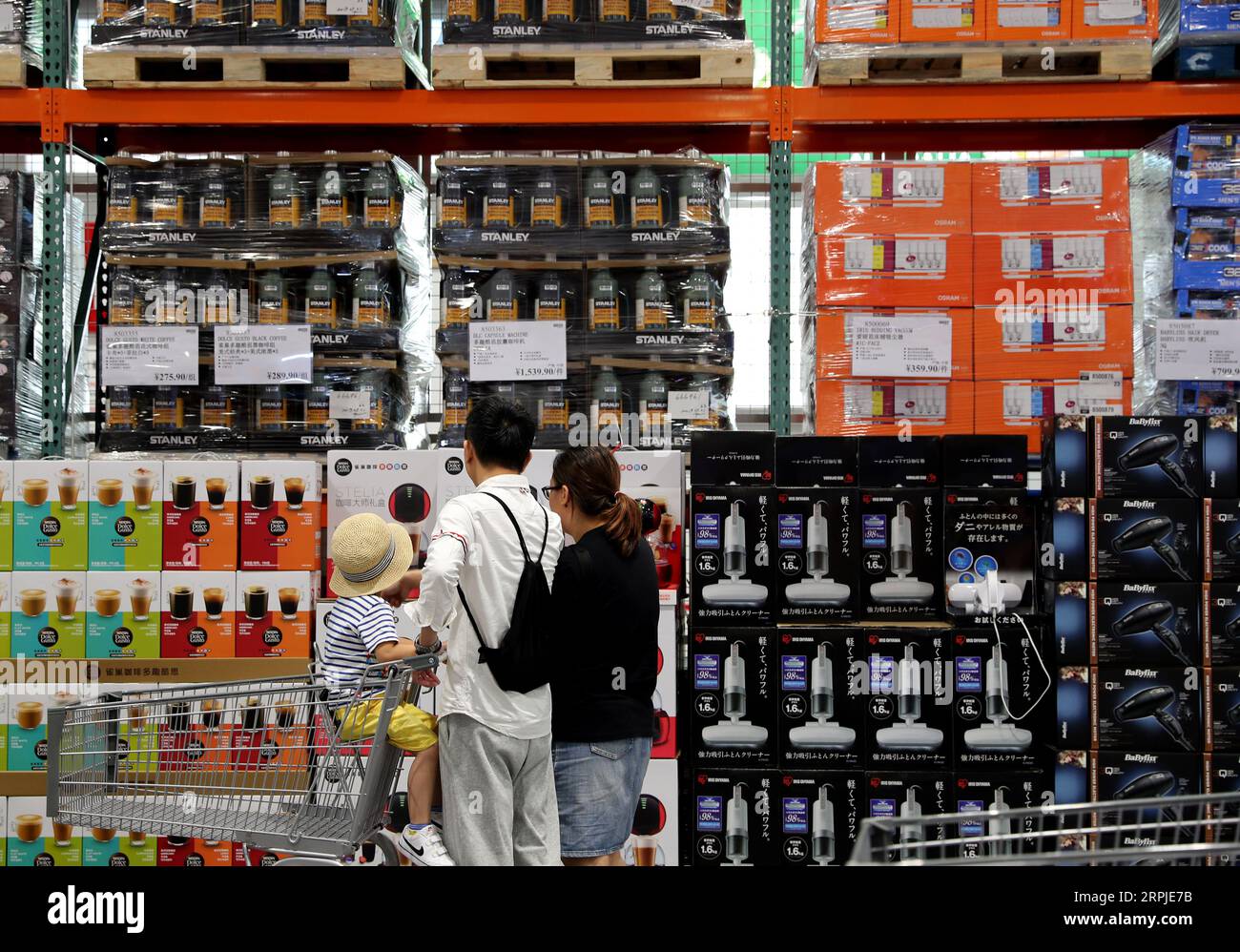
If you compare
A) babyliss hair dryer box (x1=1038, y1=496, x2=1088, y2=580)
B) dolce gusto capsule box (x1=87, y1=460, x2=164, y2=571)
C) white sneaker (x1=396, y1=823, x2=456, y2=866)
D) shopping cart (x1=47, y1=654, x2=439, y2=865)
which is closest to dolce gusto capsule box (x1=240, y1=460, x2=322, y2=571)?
dolce gusto capsule box (x1=87, y1=460, x2=164, y2=571)

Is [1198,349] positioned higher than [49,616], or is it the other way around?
[1198,349]

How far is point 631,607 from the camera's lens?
11.8 feet

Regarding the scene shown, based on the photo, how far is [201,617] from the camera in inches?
194

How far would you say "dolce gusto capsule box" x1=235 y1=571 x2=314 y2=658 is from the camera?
4.91 meters

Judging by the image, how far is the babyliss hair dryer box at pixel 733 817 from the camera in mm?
4695

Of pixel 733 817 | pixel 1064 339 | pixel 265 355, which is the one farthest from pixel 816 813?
pixel 265 355

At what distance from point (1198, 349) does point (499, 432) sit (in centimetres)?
330

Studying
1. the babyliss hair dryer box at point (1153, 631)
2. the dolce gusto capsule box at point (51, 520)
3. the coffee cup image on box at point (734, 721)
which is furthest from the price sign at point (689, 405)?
the dolce gusto capsule box at point (51, 520)

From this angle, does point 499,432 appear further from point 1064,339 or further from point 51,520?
point 1064,339

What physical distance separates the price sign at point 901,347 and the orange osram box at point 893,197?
1.36ft

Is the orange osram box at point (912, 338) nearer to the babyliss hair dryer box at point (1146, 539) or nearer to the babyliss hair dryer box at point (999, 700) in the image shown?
the babyliss hair dryer box at point (1146, 539)
